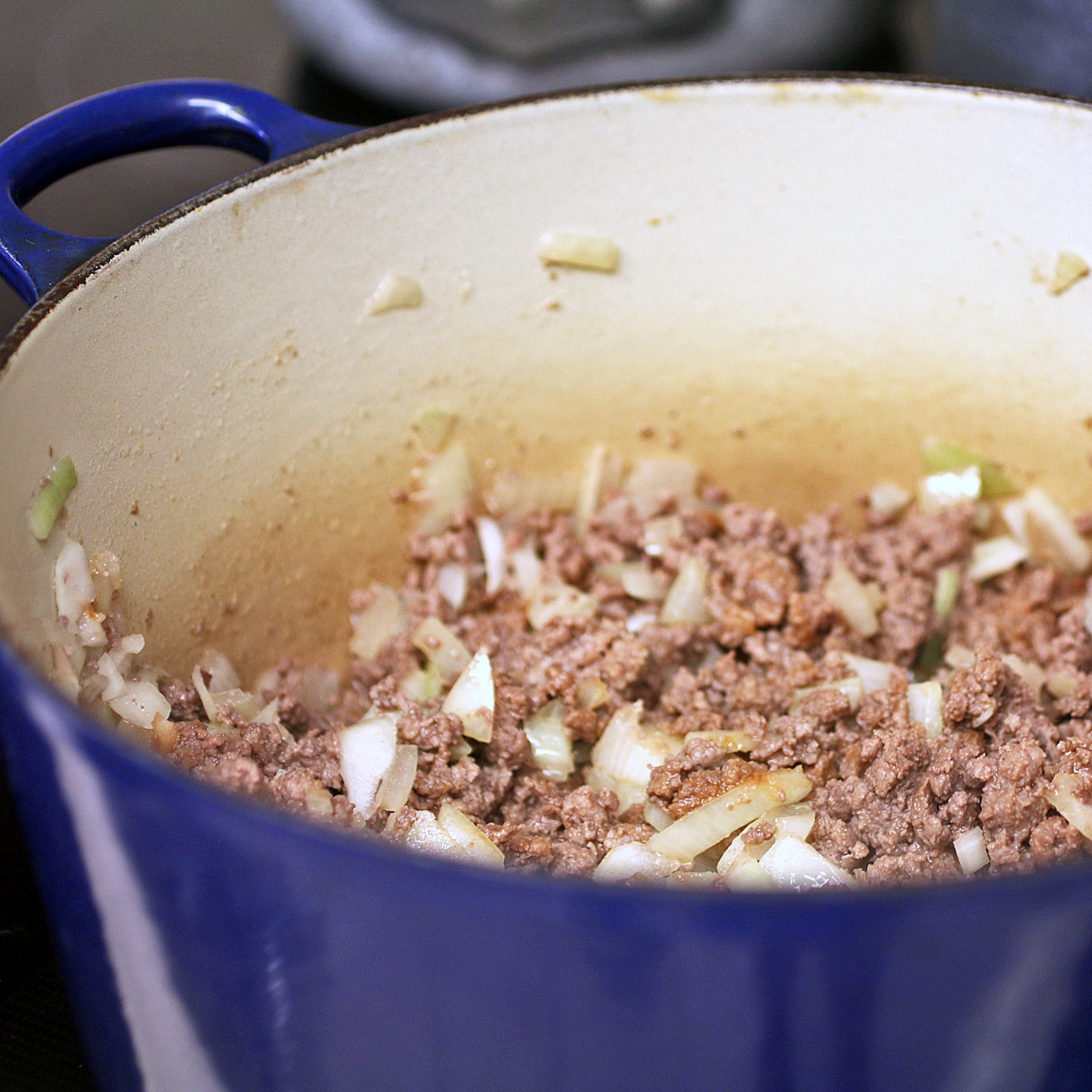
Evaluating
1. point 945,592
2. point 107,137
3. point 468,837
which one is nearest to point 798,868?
point 468,837

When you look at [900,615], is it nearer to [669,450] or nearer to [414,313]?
[669,450]

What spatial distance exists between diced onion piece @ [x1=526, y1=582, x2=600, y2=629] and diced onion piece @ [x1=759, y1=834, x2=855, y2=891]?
1.51 ft

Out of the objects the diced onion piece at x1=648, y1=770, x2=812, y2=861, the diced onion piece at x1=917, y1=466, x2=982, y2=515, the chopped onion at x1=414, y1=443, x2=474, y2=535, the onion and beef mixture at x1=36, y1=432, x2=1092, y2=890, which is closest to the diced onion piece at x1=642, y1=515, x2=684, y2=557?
the onion and beef mixture at x1=36, y1=432, x2=1092, y2=890

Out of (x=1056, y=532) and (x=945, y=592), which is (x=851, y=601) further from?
(x=1056, y=532)

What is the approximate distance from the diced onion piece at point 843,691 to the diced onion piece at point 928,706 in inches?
2.1

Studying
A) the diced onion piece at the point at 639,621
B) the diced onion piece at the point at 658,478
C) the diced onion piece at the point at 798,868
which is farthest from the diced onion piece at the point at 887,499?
the diced onion piece at the point at 798,868

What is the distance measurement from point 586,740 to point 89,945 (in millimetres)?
649

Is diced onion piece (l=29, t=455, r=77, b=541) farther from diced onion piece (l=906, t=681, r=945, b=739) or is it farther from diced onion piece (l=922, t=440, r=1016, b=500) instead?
diced onion piece (l=922, t=440, r=1016, b=500)

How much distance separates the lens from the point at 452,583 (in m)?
1.61

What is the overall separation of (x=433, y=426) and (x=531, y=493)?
0.56 feet

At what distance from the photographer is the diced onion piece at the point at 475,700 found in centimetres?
136

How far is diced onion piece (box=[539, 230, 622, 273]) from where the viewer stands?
1.54m

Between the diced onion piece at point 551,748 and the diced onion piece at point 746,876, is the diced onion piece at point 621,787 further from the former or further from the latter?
the diced onion piece at point 746,876

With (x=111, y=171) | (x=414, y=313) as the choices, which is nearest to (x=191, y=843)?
(x=414, y=313)
